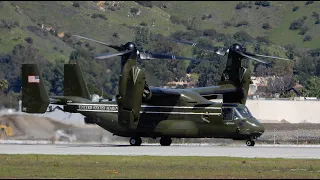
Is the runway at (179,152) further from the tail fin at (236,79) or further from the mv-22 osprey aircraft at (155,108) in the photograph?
the tail fin at (236,79)

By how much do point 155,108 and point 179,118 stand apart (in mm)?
1831

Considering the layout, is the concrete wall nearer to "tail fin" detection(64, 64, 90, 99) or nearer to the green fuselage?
"tail fin" detection(64, 64, 90, 99)

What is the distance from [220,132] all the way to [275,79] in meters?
116

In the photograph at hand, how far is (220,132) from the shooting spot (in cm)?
7075

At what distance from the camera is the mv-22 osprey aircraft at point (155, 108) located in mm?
66938

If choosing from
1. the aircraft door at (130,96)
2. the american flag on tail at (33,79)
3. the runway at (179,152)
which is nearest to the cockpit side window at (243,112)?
the runway at (179,152)

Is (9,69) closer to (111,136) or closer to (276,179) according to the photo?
(111,136)

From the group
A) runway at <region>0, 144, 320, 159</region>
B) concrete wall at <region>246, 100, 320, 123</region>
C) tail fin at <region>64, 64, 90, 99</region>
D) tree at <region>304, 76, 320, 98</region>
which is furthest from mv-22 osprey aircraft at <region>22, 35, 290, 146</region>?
tree at <region>304, 76, 320, 98</region>

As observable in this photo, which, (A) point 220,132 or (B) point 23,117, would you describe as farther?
(B) point 23,117

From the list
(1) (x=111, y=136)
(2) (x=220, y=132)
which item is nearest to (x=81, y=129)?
(1) (x=111, y=136)

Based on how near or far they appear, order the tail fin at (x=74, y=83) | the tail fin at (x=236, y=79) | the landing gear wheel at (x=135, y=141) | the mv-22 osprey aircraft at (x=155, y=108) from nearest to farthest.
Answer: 1. the mv-22 osprey aircraft at (x=155, y=108)
2. the landing gear wheel at (x=135, y=141)
3. the tail fin at (x=236, y=79)
4. the tail fin at (x=74, y=83)

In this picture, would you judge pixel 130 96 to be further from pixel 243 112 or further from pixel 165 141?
pixel 243 112

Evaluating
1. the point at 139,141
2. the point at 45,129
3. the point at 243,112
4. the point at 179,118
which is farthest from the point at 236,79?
the point at 45,129

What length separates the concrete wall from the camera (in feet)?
368
